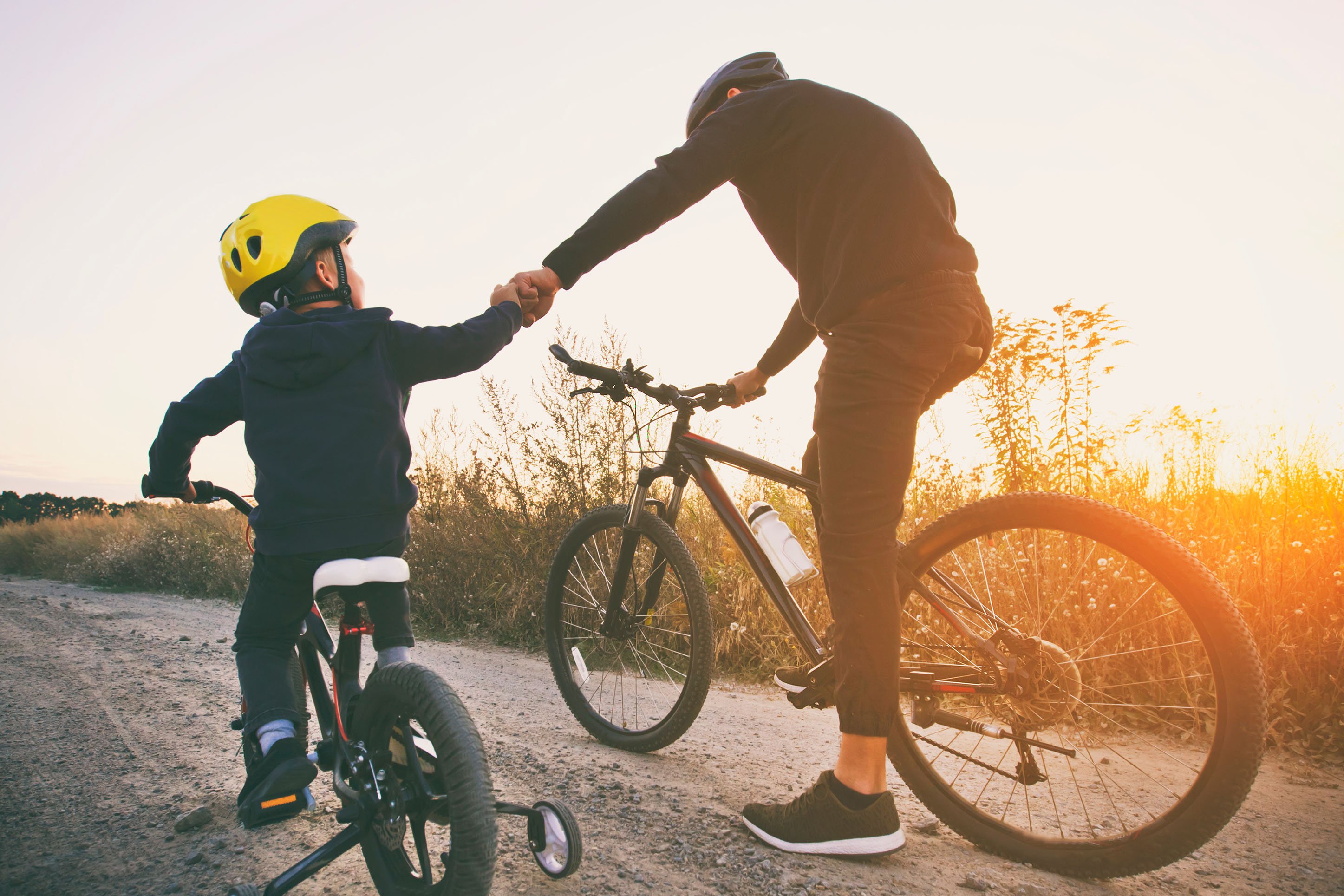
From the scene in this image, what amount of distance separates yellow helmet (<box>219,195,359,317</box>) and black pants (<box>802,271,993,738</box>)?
144cm

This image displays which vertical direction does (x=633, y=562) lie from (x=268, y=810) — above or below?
above

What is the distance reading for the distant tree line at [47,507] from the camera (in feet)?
45.2

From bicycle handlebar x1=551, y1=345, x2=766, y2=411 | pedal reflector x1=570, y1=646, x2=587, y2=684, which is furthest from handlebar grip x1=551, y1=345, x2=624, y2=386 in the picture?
pedal reflector x1=570, y1=646, x2=587, y2=684

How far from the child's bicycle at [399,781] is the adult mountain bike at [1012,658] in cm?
111

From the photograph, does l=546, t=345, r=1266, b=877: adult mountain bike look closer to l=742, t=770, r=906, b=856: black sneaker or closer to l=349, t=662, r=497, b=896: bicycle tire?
l=742, t=770, r=906, b=856: black sneaker

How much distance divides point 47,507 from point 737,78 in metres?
18.0

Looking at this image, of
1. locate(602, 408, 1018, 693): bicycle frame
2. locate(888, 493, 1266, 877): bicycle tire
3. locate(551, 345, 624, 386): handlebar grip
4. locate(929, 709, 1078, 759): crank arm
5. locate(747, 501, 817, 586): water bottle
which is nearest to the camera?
locate(888, 493, 1266, 877): bicycle tire

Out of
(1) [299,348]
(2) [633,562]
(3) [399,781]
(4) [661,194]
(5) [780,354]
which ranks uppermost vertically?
(4) [661,194]

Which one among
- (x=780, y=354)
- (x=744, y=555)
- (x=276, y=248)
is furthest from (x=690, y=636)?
(x=276, y=248)

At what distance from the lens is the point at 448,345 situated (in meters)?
1.83

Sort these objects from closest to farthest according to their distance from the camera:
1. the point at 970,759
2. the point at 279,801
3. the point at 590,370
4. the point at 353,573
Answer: the point at 353,573 → the point at 279,801 → the point at 970,759 → the point at 590,370

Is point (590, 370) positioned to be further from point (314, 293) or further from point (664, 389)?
point (314, 293)

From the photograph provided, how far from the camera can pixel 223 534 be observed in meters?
9.15

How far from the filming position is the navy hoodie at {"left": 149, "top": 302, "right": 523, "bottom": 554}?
170 centimetres
